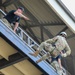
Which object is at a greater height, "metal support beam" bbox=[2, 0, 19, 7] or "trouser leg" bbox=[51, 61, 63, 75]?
"metal support beam" bbox=[2, 0, 19, 7]

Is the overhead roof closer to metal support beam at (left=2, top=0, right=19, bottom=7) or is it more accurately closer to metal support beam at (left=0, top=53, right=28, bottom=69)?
metal support beam at (left=2, top=0, right=19, bottom=7)

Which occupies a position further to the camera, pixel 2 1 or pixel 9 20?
pixel 2 1

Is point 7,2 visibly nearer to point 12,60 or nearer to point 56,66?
point 56,66

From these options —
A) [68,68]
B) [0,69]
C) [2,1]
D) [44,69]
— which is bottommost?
[68,68]

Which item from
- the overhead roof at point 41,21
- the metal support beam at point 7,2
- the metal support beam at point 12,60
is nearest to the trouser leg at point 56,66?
the metal support beam at point 12,60

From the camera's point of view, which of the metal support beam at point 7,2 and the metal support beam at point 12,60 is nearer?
the metal support beam at point 12,60

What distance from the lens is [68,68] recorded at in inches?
870

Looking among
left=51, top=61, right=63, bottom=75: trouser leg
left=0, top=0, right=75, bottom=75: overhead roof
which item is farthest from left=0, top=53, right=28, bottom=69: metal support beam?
left=0, top=0, right=75, bottom=75: overhead roof

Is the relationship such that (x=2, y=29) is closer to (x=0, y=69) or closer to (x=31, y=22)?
(x=0, y=69)

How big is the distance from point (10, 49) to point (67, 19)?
470 cm

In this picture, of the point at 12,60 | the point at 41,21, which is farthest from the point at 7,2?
the point at 12,60

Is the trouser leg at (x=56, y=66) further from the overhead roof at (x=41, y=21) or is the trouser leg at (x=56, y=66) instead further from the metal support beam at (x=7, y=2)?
the metal support beam at (x=7, y=2)

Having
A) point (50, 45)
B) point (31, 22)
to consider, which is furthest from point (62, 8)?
point (50, 45)

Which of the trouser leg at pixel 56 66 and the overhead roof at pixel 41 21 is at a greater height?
the overhead roof at pixel 41 21
